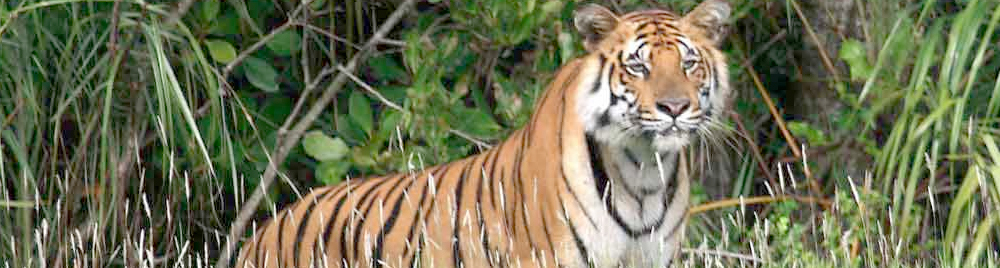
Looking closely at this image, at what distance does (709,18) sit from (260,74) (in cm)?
174

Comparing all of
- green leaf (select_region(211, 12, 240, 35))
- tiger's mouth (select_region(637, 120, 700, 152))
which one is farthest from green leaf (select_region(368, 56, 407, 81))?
tiger's mouth (select_region(637, 120, 700, 152))

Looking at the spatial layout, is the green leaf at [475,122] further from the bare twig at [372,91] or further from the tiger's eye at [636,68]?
the tiger's eye at [636,68]

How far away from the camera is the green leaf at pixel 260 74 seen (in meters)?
5.92

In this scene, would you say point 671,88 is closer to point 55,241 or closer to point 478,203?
point 478,203

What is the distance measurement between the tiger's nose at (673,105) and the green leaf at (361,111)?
165cm

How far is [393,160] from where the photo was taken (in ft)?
19.4

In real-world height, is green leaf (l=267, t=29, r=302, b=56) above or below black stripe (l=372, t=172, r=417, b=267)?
above

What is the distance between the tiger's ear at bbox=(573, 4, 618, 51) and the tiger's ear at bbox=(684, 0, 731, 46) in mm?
191

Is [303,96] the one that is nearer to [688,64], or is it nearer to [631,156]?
[631,156]

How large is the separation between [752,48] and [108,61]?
7.73 feet

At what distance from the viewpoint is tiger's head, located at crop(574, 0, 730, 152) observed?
4.44 meters

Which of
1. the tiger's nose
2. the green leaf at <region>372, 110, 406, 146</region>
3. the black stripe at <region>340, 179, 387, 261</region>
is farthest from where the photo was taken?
the green leaf at <region>372, 110, 406, 146</region>

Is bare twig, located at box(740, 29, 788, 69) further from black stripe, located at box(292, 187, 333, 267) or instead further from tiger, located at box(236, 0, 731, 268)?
black stripe, located at box(292, 187, 333, 267)

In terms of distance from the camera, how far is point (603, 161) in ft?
15.2
